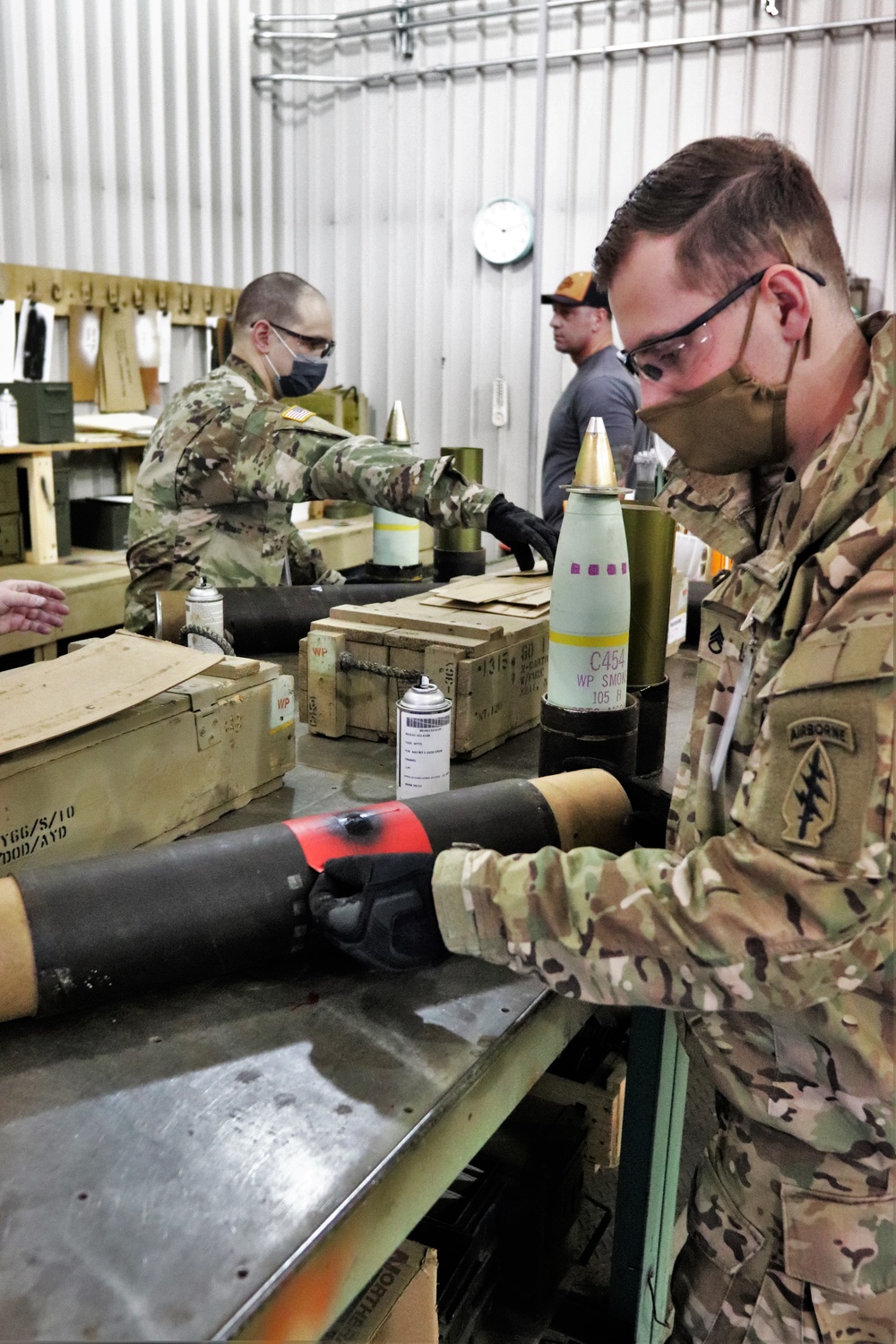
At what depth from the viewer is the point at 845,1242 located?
1.07m

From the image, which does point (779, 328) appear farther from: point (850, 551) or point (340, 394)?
point (340, 394)

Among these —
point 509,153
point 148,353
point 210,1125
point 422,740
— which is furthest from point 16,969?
point 509,153

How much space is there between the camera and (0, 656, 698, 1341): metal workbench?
0.78m

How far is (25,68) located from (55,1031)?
13.9 ft

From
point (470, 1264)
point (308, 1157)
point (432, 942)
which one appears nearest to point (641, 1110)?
point (470, 1264)

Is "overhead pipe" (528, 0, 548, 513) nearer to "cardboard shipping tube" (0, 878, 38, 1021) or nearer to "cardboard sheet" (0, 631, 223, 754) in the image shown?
"cardboard sheet" (0, 631, 223, 754)

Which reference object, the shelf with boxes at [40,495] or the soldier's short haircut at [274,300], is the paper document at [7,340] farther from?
the soldier's short haircut at [274,300]

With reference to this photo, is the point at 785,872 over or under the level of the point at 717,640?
under

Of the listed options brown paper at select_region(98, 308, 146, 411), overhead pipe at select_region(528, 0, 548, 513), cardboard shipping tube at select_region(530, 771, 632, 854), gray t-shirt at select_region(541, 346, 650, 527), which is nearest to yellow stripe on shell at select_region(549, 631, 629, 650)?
cardboard shipping tube at select_region(530, 771, 632, 854)

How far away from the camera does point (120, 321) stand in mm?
4605

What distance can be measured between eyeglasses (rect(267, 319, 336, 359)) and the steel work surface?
2.38 meters

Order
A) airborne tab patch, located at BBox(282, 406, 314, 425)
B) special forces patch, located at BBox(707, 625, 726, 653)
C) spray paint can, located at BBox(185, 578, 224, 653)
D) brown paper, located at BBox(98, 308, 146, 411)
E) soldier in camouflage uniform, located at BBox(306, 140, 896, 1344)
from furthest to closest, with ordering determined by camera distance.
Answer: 1. brown paper, located at BBox(98, 308, 146, 411)
2. airborne tab patch, located at BBox(282, 406, 314, 425)
3. spray paint can, located at BBox(185, 578, 224, 653)
4. special forces patch, located at BBox(707, 625, 726, 653)
5. soldier in camouflage uniform, located at BBox(306, 140, 896, 1344)

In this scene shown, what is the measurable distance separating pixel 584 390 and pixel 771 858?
3391mm

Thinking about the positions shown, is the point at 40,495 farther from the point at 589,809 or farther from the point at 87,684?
the point at 589,809
